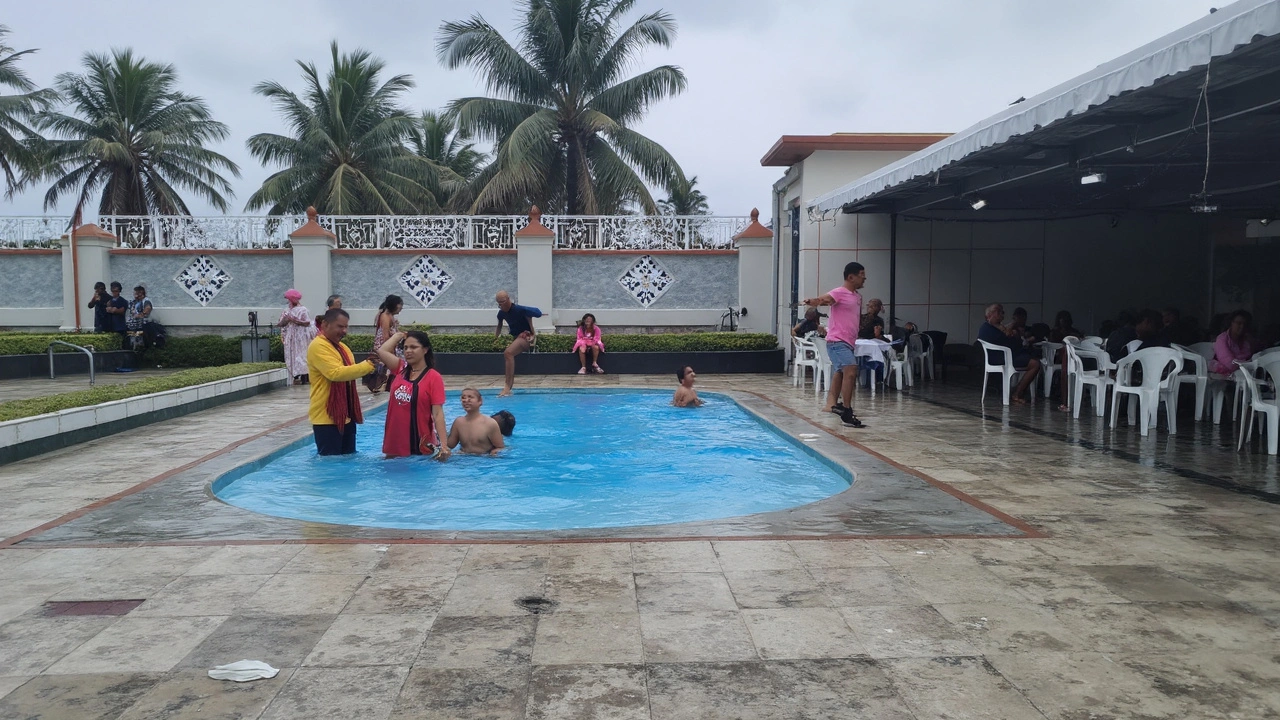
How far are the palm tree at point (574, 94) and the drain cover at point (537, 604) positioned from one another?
19829mm

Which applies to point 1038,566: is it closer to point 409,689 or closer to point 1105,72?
point 409,689

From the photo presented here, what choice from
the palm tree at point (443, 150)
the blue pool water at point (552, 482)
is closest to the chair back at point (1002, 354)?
the blue pool water at point (552, 482)

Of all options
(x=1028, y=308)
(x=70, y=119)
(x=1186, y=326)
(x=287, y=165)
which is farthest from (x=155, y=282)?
(x=1186, y=326)

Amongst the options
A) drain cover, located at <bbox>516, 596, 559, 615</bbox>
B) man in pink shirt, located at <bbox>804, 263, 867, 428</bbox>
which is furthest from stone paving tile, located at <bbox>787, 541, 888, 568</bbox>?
man in pink shirt, located at <bbox>804, 263, 867, 428</bbox>

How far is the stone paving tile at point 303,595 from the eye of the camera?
3.97 meters

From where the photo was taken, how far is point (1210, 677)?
10.5 ft

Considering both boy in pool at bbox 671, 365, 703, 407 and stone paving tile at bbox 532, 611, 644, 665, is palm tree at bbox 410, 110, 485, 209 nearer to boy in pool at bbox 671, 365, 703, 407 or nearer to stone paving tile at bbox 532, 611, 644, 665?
boy in pool at bbox 671, 365, 703, 407

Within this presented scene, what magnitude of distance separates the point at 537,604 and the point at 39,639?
203cm

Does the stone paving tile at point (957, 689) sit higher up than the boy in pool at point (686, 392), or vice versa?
the boy in pool at point (686, 392)

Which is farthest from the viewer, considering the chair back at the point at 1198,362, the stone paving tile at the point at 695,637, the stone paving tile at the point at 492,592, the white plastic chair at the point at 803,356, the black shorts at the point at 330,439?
the white plastic chair at the point at 803,356

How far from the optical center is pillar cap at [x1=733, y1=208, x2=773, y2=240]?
63.4 ft

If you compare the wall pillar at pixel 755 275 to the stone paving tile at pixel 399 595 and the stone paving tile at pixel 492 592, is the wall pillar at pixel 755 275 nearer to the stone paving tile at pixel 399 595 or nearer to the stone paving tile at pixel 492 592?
the stone paving tile at pixel 492 592

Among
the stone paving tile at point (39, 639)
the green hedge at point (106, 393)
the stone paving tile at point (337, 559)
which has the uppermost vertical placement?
the green hedge at point (106, 393)

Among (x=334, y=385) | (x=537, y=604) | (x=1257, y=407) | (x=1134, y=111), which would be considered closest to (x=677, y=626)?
(x=537, y=604)
